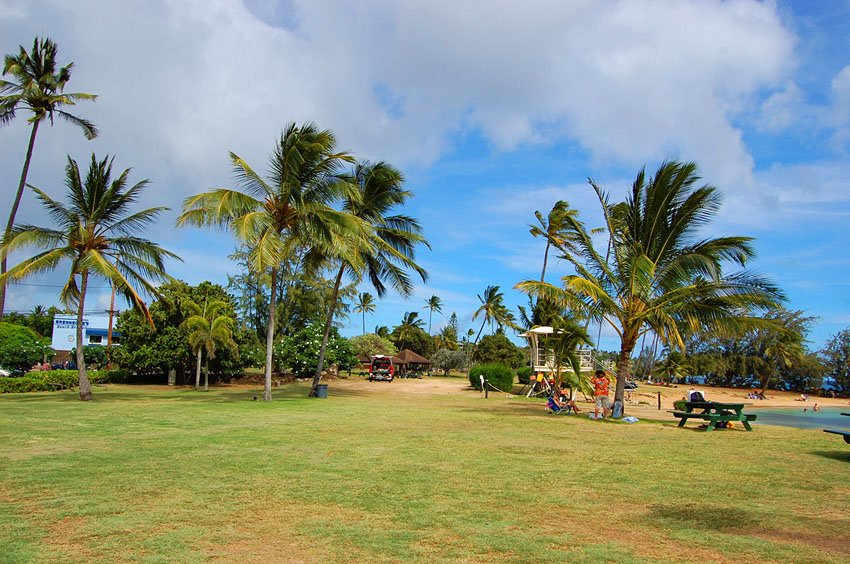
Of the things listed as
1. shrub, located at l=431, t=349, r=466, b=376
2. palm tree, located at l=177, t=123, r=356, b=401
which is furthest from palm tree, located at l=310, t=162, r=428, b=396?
shrub, located at l=431, t=349, r=466, b=376

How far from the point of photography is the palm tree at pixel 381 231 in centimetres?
2323

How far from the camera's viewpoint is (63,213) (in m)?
18.7

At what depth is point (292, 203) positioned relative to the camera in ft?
65.6

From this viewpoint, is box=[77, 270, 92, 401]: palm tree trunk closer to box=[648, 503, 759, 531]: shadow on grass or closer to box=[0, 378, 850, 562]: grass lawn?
box=[0, 378, 850, 562]: grass lawn

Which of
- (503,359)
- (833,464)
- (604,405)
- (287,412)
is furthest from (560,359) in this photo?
(503,359)

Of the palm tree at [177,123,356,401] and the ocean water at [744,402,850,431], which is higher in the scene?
the palm tree at [177,123,356,401]

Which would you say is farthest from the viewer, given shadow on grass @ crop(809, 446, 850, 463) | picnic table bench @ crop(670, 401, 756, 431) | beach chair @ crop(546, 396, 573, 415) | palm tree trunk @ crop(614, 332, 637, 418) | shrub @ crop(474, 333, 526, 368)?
shrub @ crop(474, 333, 526, 368)

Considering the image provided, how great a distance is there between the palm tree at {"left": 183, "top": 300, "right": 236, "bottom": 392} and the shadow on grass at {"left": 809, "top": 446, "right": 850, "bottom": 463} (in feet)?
81.9

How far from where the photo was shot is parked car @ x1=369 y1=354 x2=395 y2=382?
42500 mm

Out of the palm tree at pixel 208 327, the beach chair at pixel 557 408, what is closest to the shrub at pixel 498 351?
the palm tree at pixel 208 327

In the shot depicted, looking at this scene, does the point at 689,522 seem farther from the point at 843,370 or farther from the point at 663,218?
the point at 843,370

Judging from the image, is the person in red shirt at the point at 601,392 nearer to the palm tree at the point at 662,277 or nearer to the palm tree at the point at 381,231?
the palm tree at the point at 662,277

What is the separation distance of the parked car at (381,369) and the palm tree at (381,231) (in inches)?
721

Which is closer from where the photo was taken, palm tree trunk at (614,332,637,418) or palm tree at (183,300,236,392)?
palm tree trunk at (614,332,637,418)
